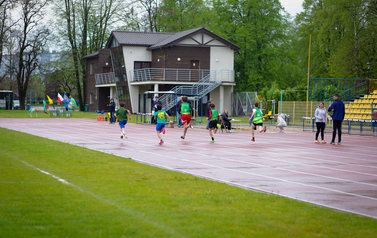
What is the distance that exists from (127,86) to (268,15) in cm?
1980

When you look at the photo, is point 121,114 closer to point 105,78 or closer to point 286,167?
point 286,167

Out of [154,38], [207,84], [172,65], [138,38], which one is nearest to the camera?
[207,84]

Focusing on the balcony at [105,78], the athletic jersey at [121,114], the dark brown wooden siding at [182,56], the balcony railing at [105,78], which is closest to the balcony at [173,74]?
the dark brown wooden siding at [182,56]

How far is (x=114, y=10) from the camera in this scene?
62.1 m

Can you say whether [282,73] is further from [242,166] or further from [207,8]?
[242,166]

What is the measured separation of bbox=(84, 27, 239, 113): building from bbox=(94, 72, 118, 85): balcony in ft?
5.35

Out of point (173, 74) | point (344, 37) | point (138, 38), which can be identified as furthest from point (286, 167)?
point (138, 38)

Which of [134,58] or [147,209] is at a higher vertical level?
[134,58]

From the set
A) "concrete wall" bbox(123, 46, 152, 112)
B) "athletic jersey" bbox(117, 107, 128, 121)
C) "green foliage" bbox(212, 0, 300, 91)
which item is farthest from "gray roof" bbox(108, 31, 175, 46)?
"athletic jersey" bbox(117, 107, 128, 121)

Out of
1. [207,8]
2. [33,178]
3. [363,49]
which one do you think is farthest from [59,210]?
[207,8]

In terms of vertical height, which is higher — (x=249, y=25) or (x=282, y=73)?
(x=249, y=25)

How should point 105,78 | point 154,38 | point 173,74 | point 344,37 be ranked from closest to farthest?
1. point 173,74
2. point 344,37
3. point 154,38
4. point 105,78

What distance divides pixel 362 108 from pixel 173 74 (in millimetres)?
22690

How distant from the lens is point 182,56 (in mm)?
47562
